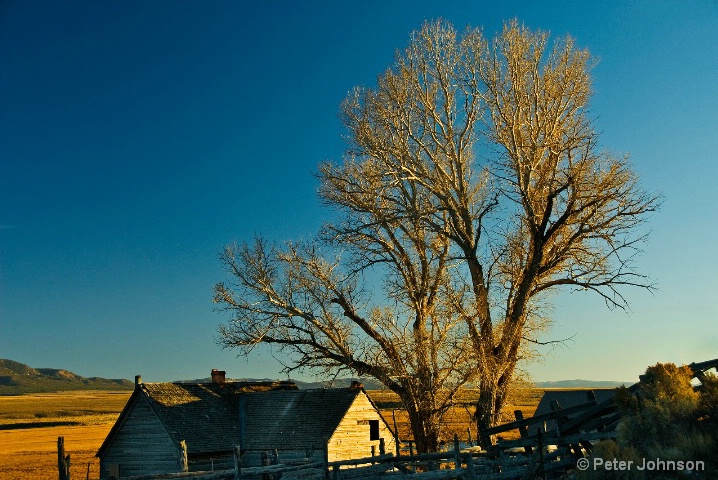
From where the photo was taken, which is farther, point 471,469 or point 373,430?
point 373,430

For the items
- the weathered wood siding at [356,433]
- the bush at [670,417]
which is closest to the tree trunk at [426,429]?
the weathered wood siding at [356,433]

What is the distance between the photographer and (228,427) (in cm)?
3050

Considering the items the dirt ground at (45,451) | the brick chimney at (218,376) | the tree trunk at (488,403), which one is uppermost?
the brick chimney at (218,376)

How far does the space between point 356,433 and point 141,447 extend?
9218 millimetres

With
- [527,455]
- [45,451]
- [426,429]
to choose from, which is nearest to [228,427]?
[426,429]

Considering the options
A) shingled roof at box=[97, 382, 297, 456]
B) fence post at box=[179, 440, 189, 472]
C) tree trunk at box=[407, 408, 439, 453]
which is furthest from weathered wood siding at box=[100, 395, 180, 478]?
tree trunk at box=[407, 408, 439, 453]

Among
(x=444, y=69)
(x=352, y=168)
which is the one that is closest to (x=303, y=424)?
(x=352, y=168)

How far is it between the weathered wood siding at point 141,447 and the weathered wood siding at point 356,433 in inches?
259

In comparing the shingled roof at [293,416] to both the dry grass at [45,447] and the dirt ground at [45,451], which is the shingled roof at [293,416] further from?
the dry grass at [45,447]

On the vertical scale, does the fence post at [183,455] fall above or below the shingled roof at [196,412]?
below

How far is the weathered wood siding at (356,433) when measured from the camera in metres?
29.7

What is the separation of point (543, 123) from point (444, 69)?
3836mm

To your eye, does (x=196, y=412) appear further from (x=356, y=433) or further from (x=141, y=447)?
(x=356, y=433)

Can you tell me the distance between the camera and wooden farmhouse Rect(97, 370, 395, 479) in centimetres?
2884
